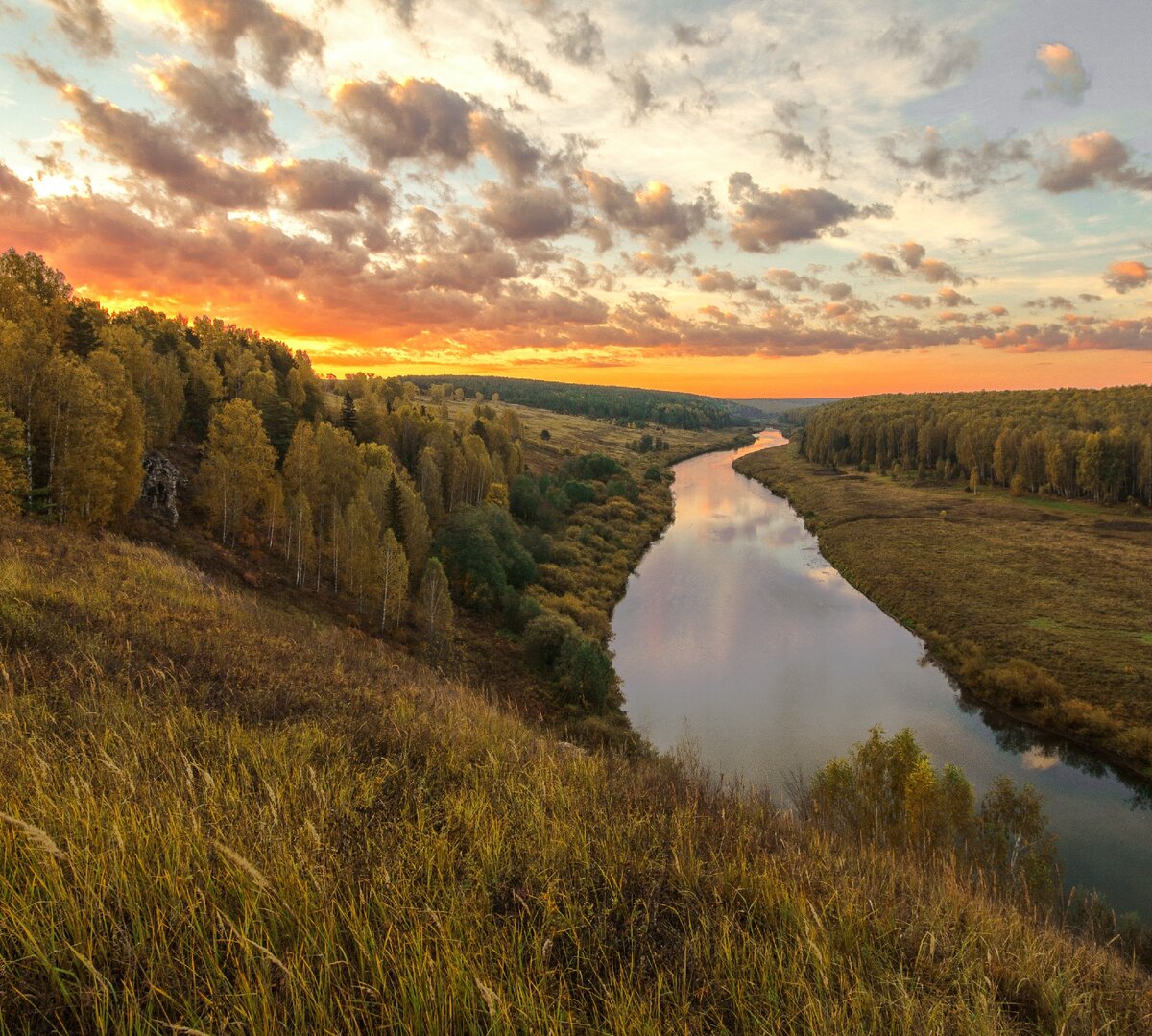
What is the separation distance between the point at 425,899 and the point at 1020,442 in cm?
12117

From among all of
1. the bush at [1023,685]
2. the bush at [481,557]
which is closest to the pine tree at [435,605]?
the bush at [481,557]

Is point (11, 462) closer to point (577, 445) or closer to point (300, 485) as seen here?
point (300, 485)

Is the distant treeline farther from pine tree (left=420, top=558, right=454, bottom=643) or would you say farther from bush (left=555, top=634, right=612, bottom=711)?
pine tree (left=420, top=558, right=454, bottom=643)

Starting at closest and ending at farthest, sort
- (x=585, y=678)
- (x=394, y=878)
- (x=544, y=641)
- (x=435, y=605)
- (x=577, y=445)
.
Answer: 1. (x=394, y=878)
2. (x=585, y=678)
3. (x=435, y=605)
4. (x=544, y=641)
5. (x=577, y=445)

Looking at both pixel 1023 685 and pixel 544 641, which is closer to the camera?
pixel 1023 685

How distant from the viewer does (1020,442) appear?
96.6 metres

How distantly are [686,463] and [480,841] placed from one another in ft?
529

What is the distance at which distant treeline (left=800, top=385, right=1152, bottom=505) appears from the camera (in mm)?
82625

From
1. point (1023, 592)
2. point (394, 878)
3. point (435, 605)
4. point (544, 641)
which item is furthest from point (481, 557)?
point (1023, 592)

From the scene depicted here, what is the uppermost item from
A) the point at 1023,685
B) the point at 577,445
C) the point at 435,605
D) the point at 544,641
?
the point at 577,445

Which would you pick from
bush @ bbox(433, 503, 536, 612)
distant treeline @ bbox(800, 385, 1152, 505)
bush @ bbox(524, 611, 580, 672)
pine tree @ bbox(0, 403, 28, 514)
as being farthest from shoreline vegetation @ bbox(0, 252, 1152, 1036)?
distant treeline @ bbox(800, 385, 1152, 505)

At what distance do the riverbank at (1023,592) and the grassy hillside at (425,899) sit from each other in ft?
115

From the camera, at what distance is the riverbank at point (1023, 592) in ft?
105

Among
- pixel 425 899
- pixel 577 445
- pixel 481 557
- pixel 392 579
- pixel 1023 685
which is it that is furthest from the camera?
pixel 577 445
